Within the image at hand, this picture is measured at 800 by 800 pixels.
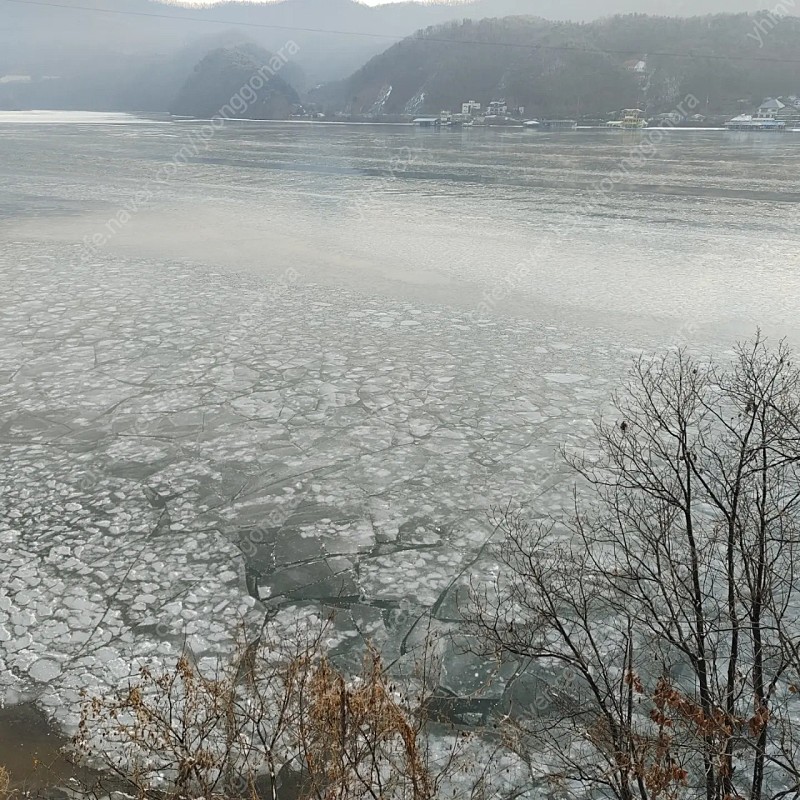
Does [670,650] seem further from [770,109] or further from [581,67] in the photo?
[581,67]

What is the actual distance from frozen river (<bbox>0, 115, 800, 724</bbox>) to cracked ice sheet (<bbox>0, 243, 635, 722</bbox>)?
22 millimetres

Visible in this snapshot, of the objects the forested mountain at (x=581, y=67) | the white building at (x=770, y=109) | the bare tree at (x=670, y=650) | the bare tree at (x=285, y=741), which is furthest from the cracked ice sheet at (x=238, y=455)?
the forested mountain at (x=581, y=67)

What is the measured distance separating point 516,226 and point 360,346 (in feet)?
26.3

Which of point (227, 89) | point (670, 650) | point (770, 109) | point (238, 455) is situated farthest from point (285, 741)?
point (227, 89)

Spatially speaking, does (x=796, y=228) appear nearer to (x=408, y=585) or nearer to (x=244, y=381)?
(x=244, y=381)

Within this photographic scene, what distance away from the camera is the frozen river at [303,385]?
4535 millimetres

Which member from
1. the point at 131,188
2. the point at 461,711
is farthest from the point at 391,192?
the point at 461,711

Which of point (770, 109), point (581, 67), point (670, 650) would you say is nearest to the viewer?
point (670, 650)

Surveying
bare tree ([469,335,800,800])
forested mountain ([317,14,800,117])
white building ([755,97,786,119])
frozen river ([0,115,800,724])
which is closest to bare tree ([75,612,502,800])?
frozen river ([0,115,800,724])

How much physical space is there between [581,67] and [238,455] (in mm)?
104812

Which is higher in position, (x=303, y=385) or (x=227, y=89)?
(x=227, y=89)

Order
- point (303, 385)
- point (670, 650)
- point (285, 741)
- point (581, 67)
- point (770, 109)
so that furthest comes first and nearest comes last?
point (581, 67)
point (770, 109)
point (303, 385)
point (670, 650)
point (285, 741)

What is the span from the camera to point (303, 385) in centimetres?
774

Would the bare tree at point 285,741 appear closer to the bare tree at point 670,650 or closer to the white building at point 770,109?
the bare tree at point 670,650
